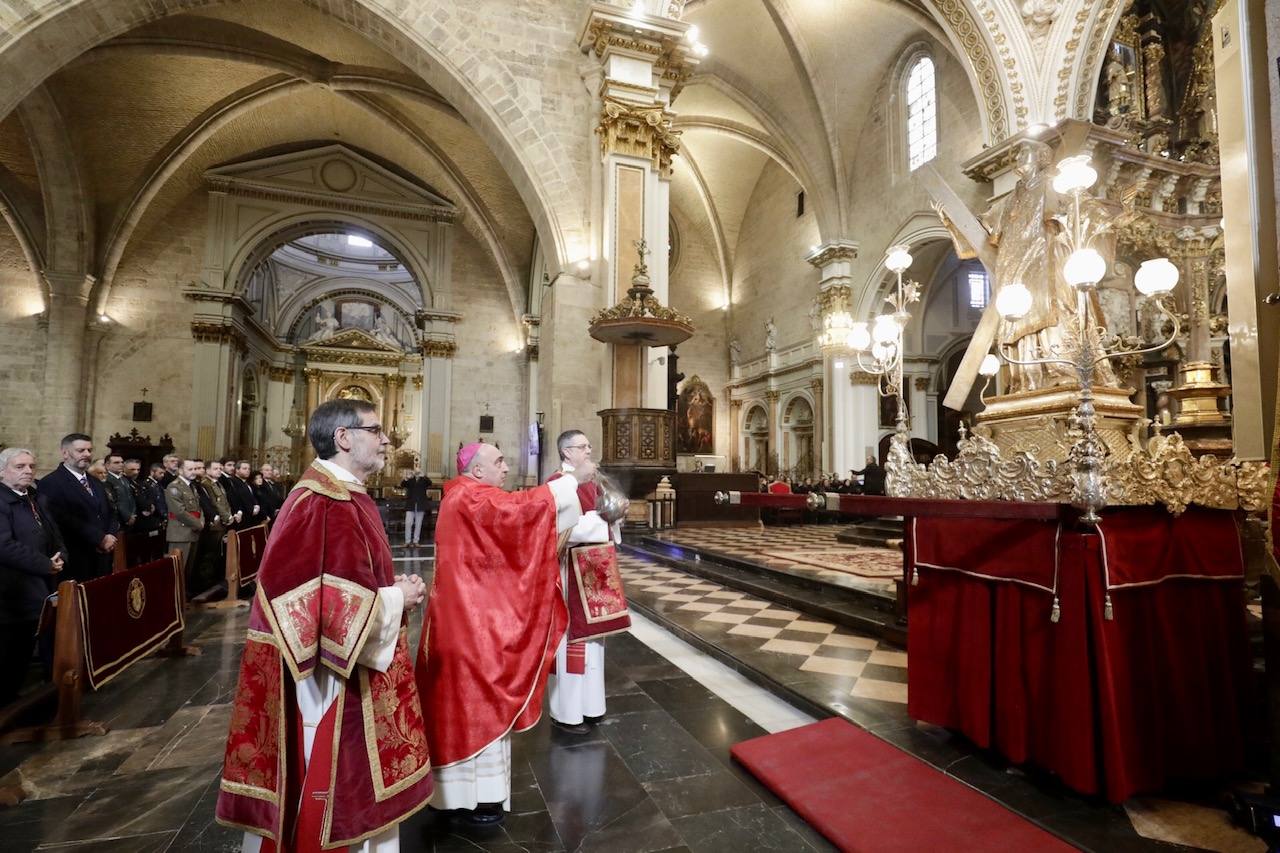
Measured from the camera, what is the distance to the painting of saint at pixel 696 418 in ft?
73.3

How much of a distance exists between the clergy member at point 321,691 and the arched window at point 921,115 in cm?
1632

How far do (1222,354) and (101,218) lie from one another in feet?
81.8

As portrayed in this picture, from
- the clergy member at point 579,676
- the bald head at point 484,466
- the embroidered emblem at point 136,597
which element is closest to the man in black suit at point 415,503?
the embroidered emblem at point 136,597

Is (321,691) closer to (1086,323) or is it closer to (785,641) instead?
(785,641)

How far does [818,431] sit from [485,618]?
54.4 ft

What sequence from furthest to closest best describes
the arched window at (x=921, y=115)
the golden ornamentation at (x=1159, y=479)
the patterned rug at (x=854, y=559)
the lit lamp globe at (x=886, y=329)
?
the arched window at (x=921, y=115)
the patterned rug at (x=854, y=559)
the lit lamp globe at (x=886, y=329)
the golden ornamentation at (x=1159, y=479)

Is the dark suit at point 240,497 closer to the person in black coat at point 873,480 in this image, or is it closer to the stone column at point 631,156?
the stone column at point 631,156

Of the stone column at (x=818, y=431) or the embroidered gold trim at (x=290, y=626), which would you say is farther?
the stone column at (x=818, y=431)

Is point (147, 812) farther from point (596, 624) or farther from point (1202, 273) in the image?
point (1202, 273)

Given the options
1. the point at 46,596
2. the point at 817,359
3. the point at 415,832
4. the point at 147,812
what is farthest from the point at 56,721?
the point at 817,359

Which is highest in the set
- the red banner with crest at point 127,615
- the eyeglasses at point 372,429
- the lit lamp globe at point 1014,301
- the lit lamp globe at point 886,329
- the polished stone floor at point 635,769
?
the lit lamp globe at point 886,329

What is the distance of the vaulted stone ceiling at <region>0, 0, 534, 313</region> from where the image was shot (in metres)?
13.8

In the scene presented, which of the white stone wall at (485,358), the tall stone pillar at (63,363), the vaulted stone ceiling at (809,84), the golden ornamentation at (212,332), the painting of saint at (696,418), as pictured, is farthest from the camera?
the painting of saint at (696,418)

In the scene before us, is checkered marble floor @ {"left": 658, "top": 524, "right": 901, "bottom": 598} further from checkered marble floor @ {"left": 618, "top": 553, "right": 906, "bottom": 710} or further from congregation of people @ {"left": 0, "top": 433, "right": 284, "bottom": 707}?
congregation of people @ {"left": 0, "top": 433, "right": 284, "bottom": 707}
